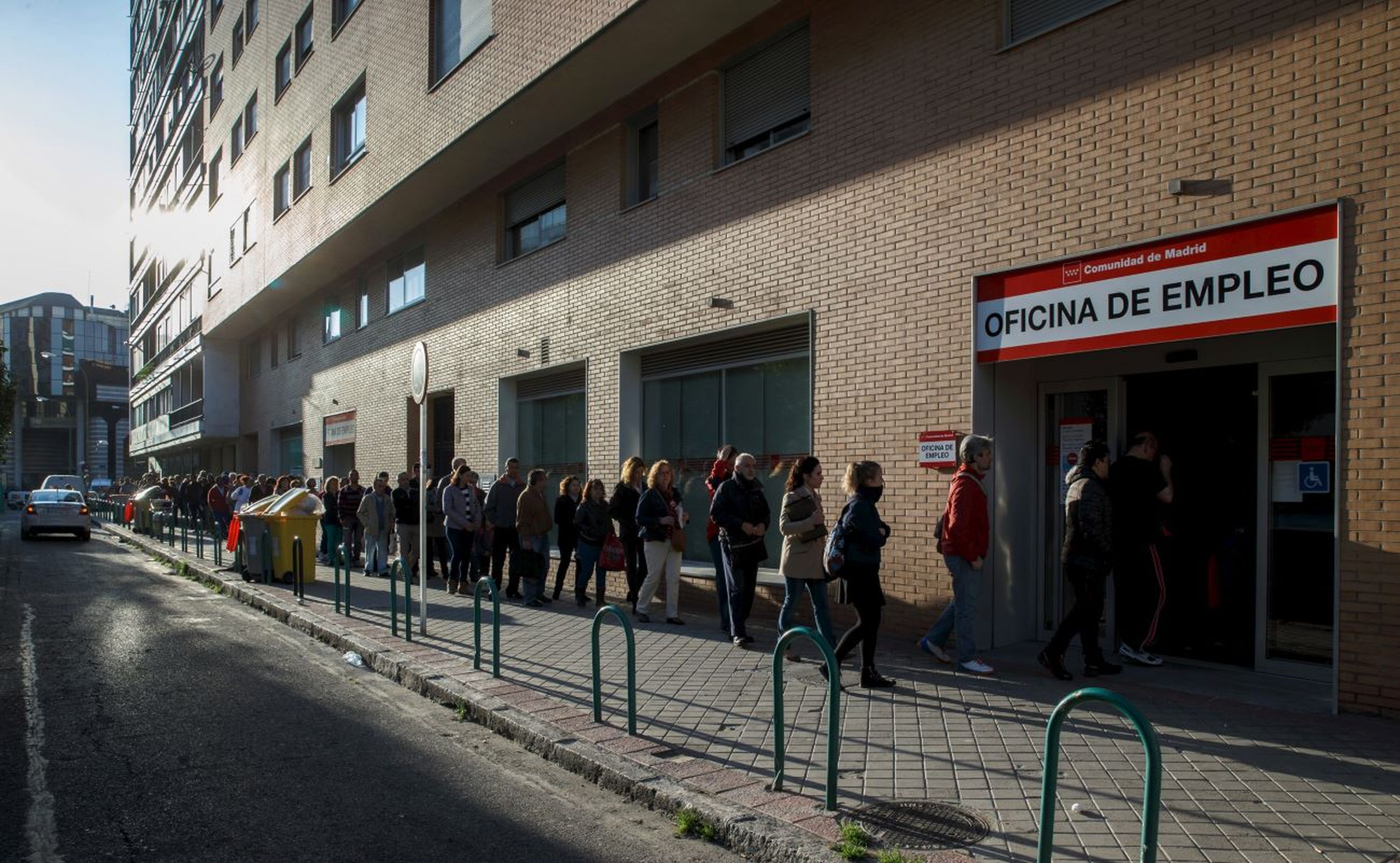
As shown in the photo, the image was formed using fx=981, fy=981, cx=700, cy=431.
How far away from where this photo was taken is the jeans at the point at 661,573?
1035 cm

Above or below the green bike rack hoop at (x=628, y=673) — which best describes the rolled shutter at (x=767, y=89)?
above

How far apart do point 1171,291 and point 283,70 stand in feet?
80.8

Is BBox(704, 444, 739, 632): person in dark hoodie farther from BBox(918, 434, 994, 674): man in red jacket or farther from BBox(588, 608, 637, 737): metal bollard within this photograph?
BBox(588, 608, 637, 737): metal bollard

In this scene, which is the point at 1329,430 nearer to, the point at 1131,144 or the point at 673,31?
the point at 1131,144

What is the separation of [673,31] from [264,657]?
794 centimetres

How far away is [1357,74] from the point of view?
6.21 meters

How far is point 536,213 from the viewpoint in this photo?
50.5 ft

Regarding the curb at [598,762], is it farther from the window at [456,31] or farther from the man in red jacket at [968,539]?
the window at [456,31]

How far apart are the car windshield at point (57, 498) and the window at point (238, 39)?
13546mm

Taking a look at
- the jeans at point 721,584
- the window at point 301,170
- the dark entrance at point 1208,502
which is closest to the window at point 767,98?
the jeans at point 721,584

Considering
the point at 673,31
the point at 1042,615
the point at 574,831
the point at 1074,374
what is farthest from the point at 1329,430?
the point at 673,31

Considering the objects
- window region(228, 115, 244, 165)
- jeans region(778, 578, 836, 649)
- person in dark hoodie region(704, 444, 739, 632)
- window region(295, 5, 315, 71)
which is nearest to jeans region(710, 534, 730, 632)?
person in dark hoodie region(704, 444, 739, 632)

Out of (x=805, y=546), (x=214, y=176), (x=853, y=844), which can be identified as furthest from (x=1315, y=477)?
(x=214, y=176)

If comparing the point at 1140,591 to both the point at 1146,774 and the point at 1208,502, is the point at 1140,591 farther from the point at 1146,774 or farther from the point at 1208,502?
the point at 1146,774
